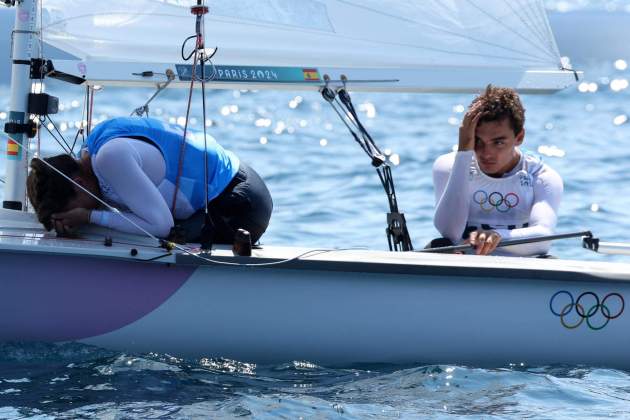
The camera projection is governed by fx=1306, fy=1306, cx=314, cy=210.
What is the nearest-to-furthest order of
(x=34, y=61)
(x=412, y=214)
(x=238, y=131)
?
(x=34, y=61)
(x=412, y=214)
(x=238, y=131)

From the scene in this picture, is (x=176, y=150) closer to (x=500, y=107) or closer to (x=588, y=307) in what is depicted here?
(x=500, y=107)

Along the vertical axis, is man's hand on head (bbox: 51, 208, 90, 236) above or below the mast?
below

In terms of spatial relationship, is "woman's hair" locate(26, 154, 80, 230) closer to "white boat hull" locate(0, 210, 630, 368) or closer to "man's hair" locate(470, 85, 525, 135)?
"white boat hull" locate(0, 210, 630, 368)

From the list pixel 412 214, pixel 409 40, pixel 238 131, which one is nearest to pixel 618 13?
pixel 238 131

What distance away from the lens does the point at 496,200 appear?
13.3 ft

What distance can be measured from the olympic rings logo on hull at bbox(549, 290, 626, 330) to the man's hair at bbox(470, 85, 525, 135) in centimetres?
58

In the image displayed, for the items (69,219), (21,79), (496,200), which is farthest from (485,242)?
(21,79)

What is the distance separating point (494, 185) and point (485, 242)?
0.88 feet

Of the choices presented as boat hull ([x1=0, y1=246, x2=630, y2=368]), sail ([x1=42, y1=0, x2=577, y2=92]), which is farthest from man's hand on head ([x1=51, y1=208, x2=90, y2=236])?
sail ([x1=42, y1=0, x2=577, y2=92])

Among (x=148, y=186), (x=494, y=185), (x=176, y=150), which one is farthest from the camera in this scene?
(x=494, y=185)

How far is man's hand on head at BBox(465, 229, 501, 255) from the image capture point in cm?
385

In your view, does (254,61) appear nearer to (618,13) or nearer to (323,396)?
(323,396)

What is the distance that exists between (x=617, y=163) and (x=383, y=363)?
689 cm

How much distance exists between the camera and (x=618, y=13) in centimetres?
2061
